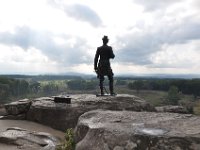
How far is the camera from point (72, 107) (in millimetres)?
19547

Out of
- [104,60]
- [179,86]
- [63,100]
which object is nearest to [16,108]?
[63,100]

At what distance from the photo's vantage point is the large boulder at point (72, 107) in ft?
63.2

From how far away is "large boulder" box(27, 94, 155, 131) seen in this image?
19.3m

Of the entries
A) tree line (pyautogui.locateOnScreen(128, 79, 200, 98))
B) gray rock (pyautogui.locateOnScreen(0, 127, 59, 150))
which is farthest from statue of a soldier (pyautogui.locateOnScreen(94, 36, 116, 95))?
tree line (pyautogui.locateOnScreen(128, 79, 200, 98))

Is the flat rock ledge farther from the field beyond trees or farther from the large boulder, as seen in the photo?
the field beyond trees

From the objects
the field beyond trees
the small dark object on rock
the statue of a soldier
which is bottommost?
the field beyond trees

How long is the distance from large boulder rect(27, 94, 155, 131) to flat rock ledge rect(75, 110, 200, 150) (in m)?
9.70

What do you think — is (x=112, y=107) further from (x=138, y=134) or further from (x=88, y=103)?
(x=138, y=134)

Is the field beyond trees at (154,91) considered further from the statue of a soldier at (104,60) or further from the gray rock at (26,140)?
the gray rock at (26,140)

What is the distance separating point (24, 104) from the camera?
21812mm

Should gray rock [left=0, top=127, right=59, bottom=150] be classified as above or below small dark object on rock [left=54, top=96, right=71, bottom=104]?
below

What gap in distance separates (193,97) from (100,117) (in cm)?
13623

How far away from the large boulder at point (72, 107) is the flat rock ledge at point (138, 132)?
9701 millimetres

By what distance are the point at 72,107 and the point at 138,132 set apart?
12267 millimetres
